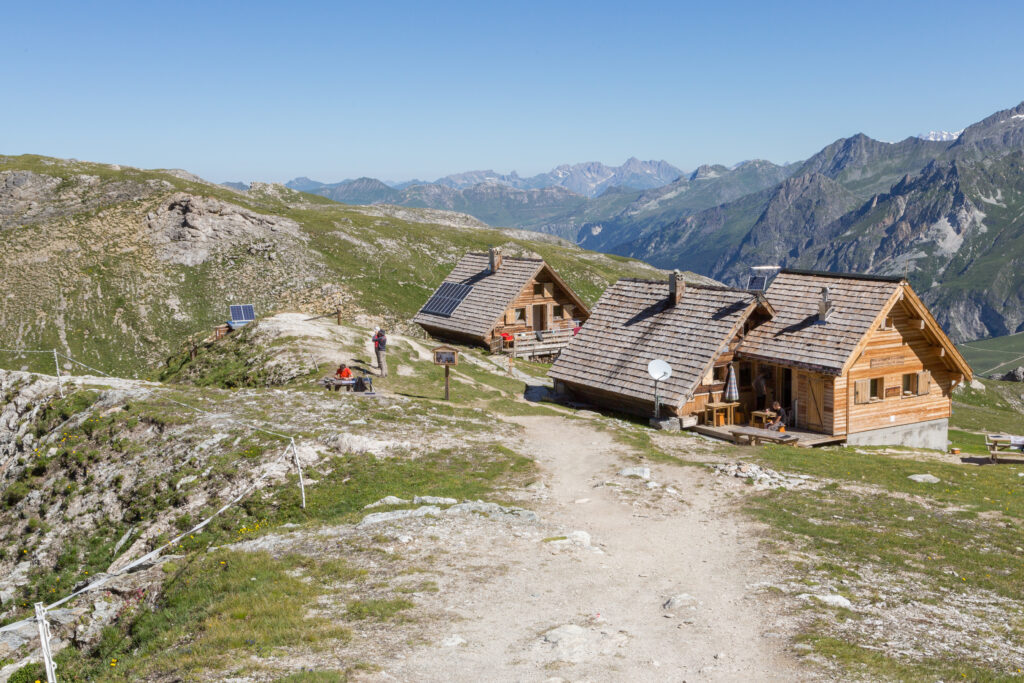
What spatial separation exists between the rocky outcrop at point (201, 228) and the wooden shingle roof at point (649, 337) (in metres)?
54.9

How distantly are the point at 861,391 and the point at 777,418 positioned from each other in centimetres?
433

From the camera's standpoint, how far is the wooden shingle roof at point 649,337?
3591 centimetres

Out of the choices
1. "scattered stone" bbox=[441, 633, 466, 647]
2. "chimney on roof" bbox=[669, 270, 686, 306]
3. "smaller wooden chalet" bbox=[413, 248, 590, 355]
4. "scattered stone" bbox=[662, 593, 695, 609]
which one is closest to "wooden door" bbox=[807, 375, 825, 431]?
"chimney on roof" bbox=[669, 270, 686, 306]

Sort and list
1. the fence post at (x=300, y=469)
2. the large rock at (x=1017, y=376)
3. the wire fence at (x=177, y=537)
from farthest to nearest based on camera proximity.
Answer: the large rock at (x=1017, y=376) → the fence post at (x=300, y=469) → the wire fence at (x=177, y=537)

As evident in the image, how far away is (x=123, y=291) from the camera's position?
72.4 meters

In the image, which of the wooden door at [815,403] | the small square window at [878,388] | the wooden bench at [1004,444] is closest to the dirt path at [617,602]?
the wooden door at [815,403]

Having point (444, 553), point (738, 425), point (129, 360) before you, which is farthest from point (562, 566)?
point (129, 360)

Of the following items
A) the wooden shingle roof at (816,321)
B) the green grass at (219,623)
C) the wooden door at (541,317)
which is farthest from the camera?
the wooden door at (541,317)

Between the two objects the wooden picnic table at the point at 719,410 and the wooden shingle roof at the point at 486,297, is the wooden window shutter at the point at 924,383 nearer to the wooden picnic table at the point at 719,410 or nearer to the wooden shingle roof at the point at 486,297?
the wooden picnic table at the point at 719,410

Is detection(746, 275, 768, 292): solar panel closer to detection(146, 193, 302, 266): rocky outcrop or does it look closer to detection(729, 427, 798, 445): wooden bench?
detection(729, 427, 798, 445): wooden bench

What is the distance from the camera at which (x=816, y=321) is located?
36406 millimetres

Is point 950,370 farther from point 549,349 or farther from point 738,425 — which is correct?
point 549,349

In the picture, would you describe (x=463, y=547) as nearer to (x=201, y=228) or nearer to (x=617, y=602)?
(x=617, y=602)

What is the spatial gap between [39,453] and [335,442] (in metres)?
11.1
